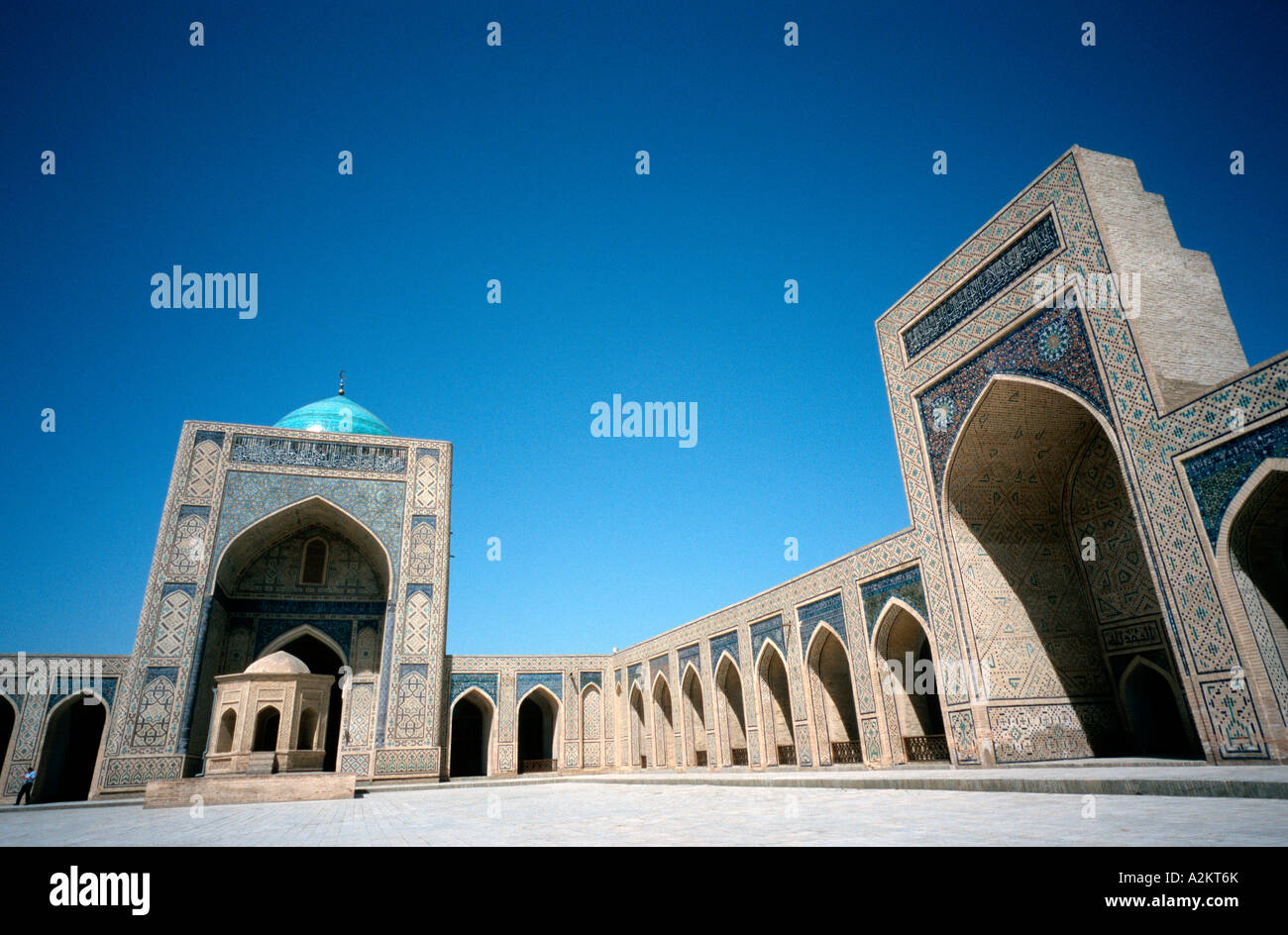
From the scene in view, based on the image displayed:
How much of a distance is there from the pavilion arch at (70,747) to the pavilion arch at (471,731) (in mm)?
7750

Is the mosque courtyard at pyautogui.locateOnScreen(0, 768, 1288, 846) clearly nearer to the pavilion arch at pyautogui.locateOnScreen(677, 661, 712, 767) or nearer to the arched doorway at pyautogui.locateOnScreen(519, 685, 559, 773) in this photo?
the pavilion arch at pyautogui.locateOnScreen(677, 661, 712, 767)

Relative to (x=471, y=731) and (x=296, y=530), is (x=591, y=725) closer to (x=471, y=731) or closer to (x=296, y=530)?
(x=471, y=731)

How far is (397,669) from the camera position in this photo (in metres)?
14.0

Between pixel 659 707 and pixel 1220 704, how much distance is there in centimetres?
1435

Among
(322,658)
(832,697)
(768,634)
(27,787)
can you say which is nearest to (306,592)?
(322,658)

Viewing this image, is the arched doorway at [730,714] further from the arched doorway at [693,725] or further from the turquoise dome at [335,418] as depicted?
the turquoise dome at [335,418]

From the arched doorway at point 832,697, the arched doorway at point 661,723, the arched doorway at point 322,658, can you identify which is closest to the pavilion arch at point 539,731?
the arched doorway at point 661,723

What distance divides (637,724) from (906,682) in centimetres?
1050

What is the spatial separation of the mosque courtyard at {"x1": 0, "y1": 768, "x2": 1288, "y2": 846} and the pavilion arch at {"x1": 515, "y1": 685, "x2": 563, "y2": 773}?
1533 centimetres

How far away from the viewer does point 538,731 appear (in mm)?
22219

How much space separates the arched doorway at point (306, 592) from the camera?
1478 centimetres

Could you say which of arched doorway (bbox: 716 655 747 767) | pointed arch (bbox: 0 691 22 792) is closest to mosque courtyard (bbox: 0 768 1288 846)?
arched doorway (bbox: 716 655 747 767)
